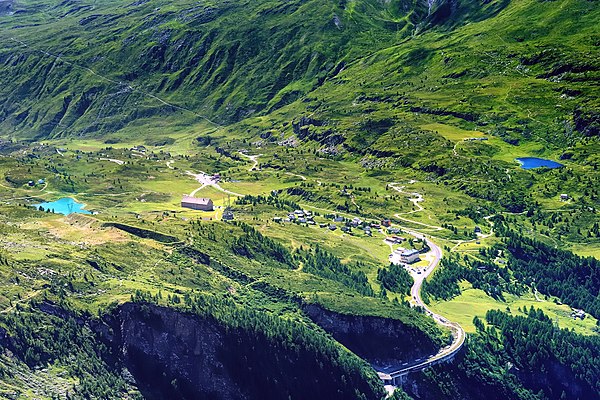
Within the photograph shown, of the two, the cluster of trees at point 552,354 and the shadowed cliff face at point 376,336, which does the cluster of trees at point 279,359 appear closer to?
the shadowed cliff face at point 376,336

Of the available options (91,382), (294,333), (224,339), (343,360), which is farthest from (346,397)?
(91,382)

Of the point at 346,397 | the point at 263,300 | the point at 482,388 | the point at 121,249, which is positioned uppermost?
the point at 121,249

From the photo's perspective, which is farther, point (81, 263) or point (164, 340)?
point (81, 263)

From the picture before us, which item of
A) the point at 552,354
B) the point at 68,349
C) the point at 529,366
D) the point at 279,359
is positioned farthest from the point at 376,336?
the point at 68,349

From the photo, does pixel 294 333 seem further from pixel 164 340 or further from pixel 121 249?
pixel 121 249

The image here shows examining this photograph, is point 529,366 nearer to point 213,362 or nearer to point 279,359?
point 279,359

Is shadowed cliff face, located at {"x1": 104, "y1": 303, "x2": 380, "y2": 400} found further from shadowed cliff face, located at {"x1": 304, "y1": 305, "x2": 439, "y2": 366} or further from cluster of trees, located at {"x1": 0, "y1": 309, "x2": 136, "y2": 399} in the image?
shadowed cliff face, located at {"x1": 304, "y1": 305, "x2": 439, "y2": 366}

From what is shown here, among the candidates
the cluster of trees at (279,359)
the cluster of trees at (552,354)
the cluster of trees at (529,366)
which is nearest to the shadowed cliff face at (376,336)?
the cluster of trees at (279,359)
